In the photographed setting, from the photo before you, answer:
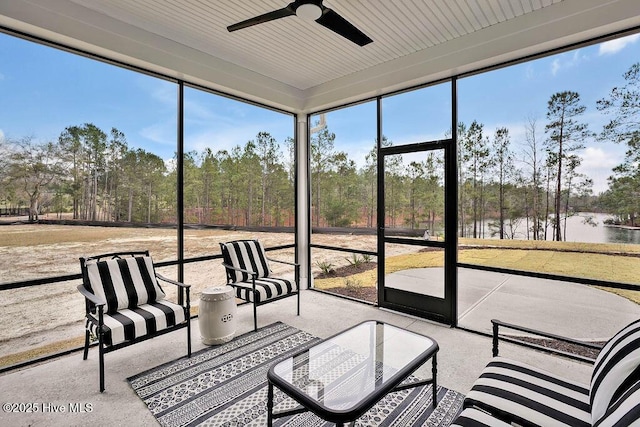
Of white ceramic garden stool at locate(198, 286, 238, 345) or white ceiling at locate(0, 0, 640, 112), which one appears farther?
white ceramic garden stool at locate(198, 286, 238, 345)

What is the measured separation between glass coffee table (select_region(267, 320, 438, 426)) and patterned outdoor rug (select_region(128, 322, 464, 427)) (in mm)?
140

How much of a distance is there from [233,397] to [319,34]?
3.42 m

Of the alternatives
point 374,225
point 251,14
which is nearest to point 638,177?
point 374,225

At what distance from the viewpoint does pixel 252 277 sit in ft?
11.5

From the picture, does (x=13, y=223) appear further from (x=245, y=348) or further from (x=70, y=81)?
(x=245, y=348)

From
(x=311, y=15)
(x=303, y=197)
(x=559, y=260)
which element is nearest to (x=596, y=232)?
(x=559, y=260)

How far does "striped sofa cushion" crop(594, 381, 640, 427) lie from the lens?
99cm

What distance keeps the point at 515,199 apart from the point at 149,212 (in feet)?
13.1

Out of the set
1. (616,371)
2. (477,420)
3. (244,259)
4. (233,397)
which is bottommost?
(233,397)

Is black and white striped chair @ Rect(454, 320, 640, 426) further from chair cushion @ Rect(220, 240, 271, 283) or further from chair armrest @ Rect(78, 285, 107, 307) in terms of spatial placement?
chair cushion @ Rect(220, 240, 271, 283)

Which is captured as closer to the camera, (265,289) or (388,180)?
(265,289)

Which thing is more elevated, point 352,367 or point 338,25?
point 338,25

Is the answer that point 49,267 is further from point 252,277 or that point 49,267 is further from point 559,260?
point 559,260

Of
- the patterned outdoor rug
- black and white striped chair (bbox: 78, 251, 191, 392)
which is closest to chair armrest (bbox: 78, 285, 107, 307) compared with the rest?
black and white striped chair (bbox: 78, 251, 191, 392)
